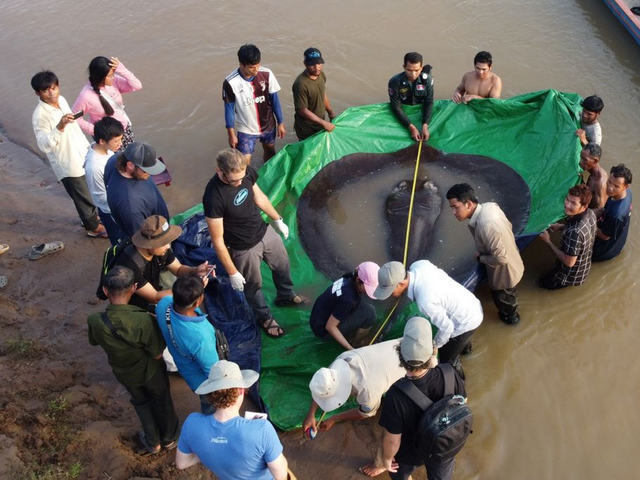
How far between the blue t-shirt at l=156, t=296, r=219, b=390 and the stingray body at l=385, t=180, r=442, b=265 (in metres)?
2.20

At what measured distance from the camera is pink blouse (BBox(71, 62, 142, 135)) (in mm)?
4867

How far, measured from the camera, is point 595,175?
4.68 metres

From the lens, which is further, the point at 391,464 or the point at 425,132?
the point at 425,132

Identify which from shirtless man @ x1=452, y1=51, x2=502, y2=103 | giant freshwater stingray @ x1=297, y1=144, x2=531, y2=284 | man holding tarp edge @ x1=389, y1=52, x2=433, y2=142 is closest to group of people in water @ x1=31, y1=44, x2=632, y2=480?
man holding tarp edge @ x1=389, y1=52, x2=433, y2=142

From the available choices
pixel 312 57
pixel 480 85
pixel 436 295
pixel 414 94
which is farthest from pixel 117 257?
pixel 480 85

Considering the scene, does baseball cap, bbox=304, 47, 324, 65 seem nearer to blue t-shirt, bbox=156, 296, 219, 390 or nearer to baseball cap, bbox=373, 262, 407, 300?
baseball cap, bbox=373, 262, 407, 300

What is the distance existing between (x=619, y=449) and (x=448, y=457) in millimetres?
1563

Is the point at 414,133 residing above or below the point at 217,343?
above

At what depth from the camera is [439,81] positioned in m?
7.51

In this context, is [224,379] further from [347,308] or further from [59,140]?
[59,140]

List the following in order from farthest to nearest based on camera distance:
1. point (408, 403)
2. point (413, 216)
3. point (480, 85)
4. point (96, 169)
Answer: point (480, 85) < point (413, 216) < point (96, 169) < point (408, 403)

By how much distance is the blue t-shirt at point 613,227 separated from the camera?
438cm

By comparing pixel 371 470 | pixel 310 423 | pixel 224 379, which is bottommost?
pixel 371 470

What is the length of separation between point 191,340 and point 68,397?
1.56m
